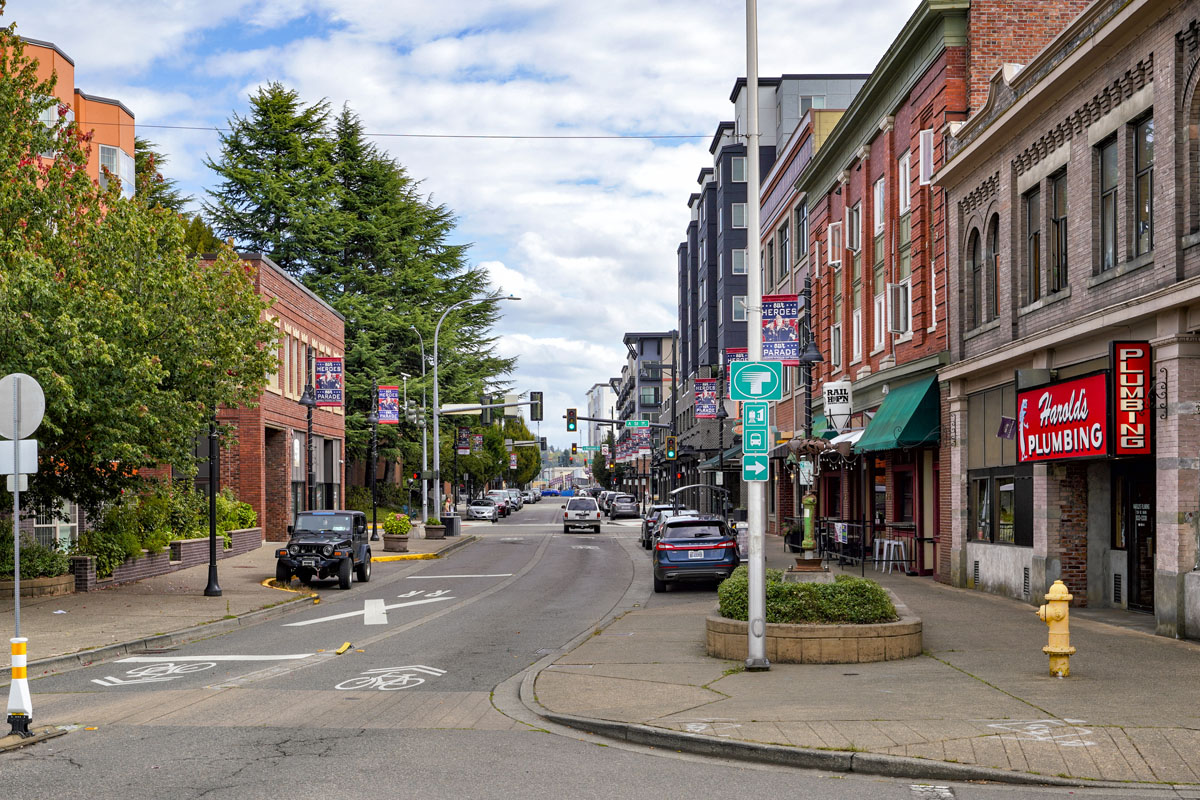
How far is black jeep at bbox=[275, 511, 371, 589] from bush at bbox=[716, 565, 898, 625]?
1427 centimetres

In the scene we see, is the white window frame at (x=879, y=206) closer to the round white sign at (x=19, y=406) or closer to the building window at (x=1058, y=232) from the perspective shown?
the building window at (x=1058, y=232)

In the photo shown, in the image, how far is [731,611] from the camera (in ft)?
49.6

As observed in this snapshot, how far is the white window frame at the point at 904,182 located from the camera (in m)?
29.7

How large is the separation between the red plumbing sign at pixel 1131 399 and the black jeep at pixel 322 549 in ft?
54.4

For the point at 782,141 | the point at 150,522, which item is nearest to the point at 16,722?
the point at 150,522

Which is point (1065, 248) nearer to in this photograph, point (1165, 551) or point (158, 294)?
point (1165, 551)

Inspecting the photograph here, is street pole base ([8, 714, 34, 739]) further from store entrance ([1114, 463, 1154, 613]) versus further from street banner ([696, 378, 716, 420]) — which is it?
street banner ([696, 378, 716, 420])

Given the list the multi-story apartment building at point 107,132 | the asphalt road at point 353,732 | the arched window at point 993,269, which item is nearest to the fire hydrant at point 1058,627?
the asphalt road at point 353,732

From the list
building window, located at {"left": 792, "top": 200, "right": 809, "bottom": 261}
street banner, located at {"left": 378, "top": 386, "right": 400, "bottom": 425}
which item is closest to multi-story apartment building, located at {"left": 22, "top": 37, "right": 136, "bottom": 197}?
Result: street banner, located at {"left": 378, "top": 386, "right": 400, "bottom": 425}

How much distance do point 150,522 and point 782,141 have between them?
151ft

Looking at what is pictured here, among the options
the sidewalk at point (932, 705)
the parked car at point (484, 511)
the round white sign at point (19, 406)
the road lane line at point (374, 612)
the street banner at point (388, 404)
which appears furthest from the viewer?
the parked car at point (484, 511)

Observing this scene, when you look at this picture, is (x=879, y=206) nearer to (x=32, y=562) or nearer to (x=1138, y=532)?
(x=1138, y=532)

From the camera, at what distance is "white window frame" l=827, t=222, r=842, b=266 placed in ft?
124

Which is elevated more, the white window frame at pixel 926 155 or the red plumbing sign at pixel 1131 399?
the white window frame at pixel 926 155
